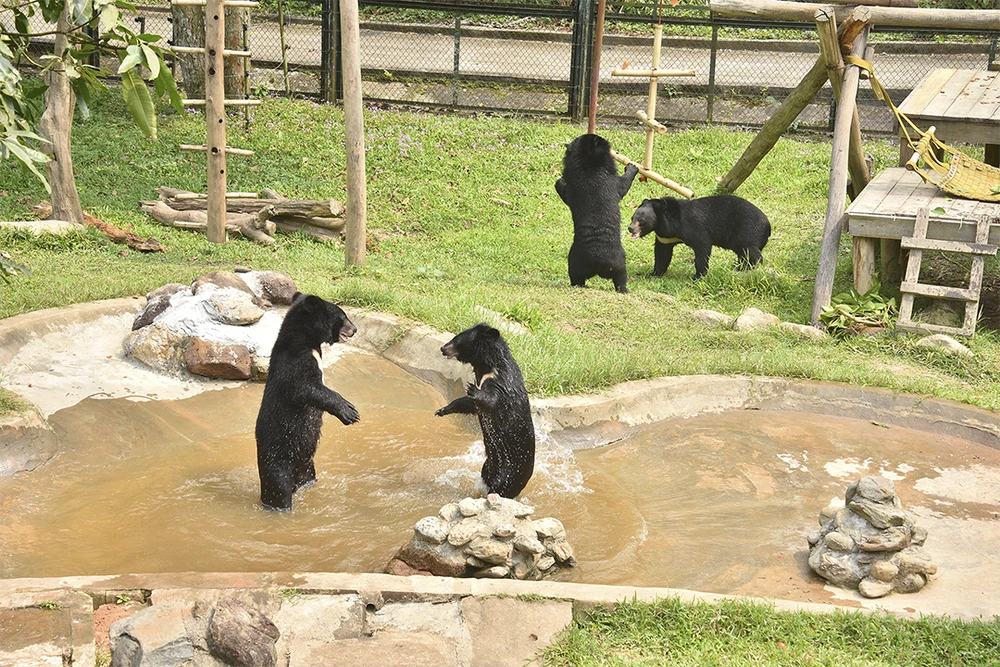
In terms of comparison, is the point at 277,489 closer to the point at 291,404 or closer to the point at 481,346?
the point at 291,404

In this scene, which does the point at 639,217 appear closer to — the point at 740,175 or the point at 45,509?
the point at 740,175

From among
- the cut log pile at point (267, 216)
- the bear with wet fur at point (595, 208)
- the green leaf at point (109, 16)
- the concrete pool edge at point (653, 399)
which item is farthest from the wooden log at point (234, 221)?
the green leaf at point (109, 16)

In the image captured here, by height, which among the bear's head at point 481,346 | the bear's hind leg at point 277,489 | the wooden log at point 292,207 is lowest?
the bear's hind leg at point 277,489

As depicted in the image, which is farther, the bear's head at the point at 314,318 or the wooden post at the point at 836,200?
the wooden post at the point at 836,200

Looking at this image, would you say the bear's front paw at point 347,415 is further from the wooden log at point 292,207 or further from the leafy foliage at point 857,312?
the wooden log at point 292,207

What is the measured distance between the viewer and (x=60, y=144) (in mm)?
9836

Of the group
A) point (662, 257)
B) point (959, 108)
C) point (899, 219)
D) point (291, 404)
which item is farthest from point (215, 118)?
point (959, 108)

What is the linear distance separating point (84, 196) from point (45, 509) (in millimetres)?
7174

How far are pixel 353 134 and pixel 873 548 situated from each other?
6223mm

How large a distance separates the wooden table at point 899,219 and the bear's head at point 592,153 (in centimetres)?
231

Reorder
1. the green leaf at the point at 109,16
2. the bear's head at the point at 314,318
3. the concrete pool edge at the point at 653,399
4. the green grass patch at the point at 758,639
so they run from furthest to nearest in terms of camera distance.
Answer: the concrete pool edge at the point at 653,399 → the bear's head at the point at 314,318 → the green grass patch at the point at 758,639 → the green leaf at the point at 109,16

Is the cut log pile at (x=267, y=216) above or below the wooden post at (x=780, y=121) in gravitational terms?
below

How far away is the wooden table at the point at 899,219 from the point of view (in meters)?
8.39

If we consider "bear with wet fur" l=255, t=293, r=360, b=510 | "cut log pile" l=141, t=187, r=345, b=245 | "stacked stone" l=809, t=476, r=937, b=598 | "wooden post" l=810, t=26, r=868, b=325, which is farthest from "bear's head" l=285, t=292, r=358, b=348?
"cut log pile" l=141, t=187, r=345, b=245
